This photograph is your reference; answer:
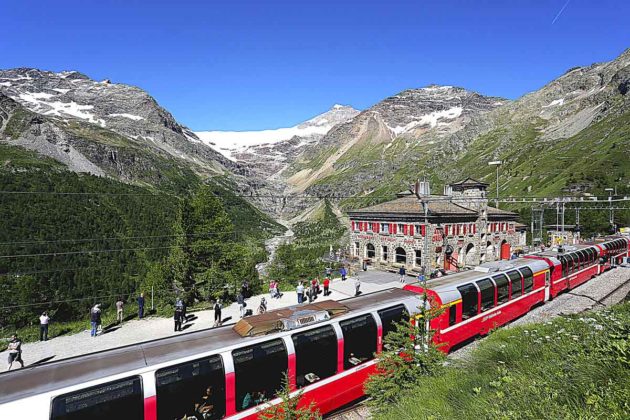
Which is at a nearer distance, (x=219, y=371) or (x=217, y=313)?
(x=219, y=371)

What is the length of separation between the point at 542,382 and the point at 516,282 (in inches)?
727

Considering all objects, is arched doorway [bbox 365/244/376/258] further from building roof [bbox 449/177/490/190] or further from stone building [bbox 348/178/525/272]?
building roof [bbox 449/177/490/190]

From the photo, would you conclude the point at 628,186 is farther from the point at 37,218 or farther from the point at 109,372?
the point at 37,218

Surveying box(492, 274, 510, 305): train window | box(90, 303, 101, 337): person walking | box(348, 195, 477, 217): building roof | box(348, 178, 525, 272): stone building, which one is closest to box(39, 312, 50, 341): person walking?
box(90, 303, 101, 337): person walking

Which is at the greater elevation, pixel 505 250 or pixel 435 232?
pixel 435 232

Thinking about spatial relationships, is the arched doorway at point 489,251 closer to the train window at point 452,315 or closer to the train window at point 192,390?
the train window at point 452,315

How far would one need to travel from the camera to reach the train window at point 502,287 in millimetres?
20719

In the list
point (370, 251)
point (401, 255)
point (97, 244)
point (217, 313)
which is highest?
point (217, 313)

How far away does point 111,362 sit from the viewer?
10.1 meters

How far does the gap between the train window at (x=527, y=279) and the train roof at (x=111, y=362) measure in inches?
710

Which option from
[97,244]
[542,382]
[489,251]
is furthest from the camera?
[97,244]

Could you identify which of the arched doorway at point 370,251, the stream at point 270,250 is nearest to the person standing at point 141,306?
the arched doorway at point 370,251

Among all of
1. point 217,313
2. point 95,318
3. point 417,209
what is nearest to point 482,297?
point 217,313

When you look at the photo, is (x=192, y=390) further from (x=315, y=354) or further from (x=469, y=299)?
(x=469, y=299)
